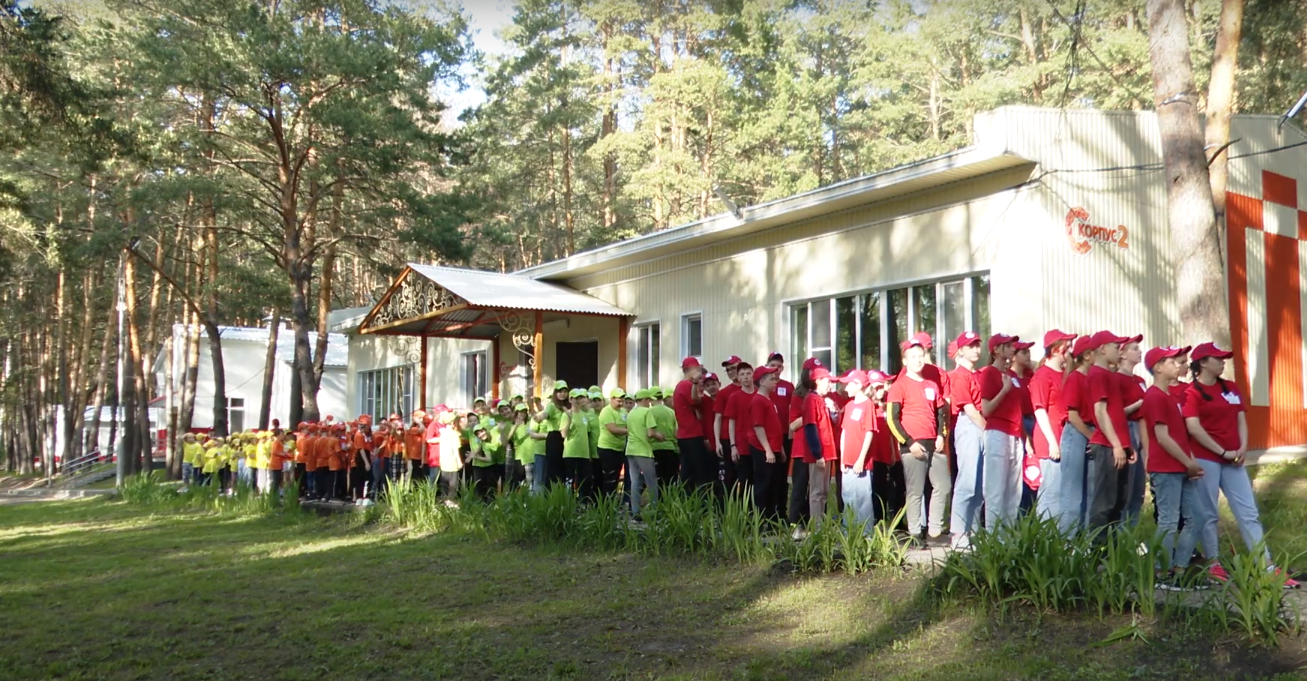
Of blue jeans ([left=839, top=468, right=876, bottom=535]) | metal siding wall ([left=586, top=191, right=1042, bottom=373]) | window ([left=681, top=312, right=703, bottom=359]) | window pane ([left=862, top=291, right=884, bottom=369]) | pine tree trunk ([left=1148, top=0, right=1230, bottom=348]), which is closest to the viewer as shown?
blue jeans ([left=839, top=468, right=876, bottom=535])

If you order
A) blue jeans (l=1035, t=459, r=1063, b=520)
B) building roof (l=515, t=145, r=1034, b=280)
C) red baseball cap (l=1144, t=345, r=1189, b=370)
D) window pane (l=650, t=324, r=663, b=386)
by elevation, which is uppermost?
building roof (l=515, t=145, r=1034, b=280)

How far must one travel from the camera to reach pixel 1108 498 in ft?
27.3

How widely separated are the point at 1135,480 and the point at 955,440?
1395mm

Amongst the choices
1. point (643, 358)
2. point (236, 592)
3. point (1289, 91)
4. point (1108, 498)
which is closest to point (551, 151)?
point (643, 358)

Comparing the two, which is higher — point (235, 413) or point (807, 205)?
point (807, 205)

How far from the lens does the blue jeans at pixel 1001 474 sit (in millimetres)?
8703

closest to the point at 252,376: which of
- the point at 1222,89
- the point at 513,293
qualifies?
the point at 513,293

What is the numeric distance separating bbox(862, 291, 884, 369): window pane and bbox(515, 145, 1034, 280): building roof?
1381mm

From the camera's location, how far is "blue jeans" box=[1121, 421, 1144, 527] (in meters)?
8.54

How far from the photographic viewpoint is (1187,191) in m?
11.6

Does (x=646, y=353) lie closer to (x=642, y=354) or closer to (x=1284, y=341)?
(x=642, y=354)

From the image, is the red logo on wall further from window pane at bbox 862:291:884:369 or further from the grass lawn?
the grass lawn

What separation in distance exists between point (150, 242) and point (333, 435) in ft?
62.6

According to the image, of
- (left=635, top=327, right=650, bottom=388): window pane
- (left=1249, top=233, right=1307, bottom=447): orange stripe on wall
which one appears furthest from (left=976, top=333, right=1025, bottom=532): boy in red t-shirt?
(left=635, top=327, right=650, bottom=388): window pane
